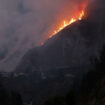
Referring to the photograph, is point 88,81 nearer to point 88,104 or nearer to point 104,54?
point 104,54

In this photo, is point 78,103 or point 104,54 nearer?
point 78,103

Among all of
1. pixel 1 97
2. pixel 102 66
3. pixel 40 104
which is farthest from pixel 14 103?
pixel 40 104

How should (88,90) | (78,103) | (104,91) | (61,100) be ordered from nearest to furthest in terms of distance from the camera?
(104,91)
(61,100)
(78,103)
(88,90)

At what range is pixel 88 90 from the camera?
9581 centimetres

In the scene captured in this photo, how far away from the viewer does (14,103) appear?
4254 inches

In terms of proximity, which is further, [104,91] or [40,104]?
[40,104]

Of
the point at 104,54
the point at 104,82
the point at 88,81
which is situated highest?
the point at 104,54

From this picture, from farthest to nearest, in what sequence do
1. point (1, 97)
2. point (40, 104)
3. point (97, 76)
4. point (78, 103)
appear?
point (40, 104)
point (1, 97)
point (97, 76)
point (78, 103)

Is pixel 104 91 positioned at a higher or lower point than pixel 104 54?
lower

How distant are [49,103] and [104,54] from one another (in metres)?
47.1

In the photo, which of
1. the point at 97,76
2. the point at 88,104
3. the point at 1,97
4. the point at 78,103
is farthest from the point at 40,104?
the point at 88,104

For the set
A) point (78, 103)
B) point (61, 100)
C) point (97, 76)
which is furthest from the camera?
point (97, 76)

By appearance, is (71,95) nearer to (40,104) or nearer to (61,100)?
(61,100)

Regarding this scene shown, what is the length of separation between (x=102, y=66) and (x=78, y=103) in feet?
87.4
